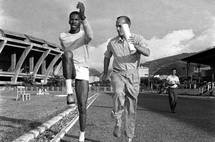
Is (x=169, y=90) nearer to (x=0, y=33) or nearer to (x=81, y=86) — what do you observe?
(x=81, y=86)

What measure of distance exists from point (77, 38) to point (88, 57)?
1.20 feet

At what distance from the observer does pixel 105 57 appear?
17.0ft

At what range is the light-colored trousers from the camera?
16.0ft

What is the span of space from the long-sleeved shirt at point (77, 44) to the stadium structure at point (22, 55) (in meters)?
72.5

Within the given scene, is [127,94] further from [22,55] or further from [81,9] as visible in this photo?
[22,55]

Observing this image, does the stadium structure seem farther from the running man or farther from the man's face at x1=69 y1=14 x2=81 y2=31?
the running man

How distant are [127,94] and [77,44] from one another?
3.44 ft

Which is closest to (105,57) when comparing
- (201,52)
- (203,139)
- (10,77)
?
(203,139)

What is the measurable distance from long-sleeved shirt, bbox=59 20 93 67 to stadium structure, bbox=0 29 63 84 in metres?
72.5

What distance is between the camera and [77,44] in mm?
4848

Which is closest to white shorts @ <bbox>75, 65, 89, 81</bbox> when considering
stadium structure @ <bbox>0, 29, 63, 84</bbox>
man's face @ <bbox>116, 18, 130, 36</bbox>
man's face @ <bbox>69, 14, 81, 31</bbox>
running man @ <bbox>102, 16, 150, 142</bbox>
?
running man @ <bbox>102, 16, 150, 142</bbox>

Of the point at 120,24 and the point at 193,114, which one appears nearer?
the point at 120,24

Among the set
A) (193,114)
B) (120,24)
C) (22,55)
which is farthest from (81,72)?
(22,55)

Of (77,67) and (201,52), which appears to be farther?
(201,52)
